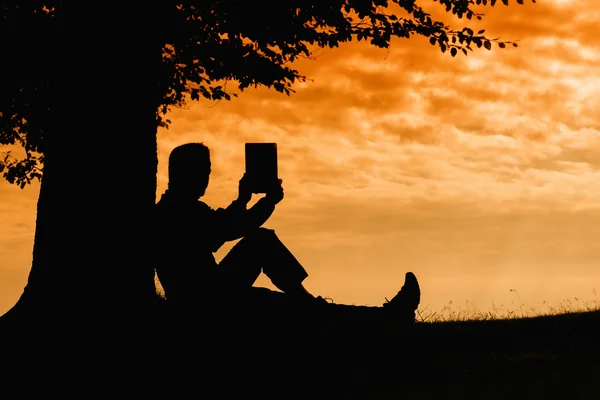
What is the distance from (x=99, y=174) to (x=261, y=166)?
4.96ft

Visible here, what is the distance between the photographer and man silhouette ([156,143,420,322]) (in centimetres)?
713

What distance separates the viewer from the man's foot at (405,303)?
7.58 metres

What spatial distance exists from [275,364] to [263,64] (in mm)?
7892

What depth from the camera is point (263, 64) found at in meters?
14.0

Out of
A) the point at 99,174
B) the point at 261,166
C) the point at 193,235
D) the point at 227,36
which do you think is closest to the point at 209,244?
the point at 193,235

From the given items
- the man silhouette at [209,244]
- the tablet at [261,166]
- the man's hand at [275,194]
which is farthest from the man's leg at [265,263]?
the tablet at [261,166]

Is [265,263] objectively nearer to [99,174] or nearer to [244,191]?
[244,191]

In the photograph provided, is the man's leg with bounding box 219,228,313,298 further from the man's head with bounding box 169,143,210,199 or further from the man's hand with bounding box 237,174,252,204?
the man's head with bounding box 169,143,210,199

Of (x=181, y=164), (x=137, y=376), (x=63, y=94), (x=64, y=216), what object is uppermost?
(x=63, y=94)

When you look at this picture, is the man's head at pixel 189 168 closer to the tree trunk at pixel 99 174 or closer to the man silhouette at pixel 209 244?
the man silhouette at pixel 209 244

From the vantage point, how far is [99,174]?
709 centimetres

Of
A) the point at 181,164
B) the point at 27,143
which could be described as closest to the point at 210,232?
the point at 181,164

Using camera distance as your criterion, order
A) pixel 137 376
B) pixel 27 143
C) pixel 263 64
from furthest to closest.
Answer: pixel 27 143 → pixel 263 64 → pixel 137 376

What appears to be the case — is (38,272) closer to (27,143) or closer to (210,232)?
(210,232)
